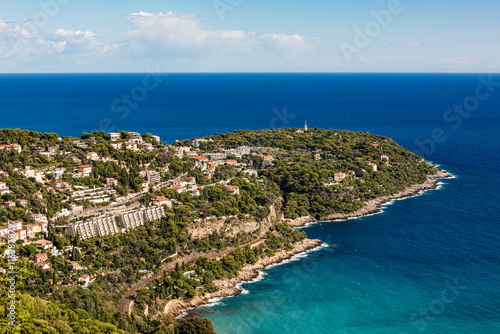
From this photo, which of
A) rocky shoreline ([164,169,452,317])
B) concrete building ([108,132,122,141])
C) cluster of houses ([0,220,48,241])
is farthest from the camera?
concrete building ([108,132,122,141])

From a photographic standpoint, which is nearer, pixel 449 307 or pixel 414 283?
pixel 449 307

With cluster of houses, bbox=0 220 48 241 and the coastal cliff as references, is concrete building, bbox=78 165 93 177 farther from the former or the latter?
the coastal cliff

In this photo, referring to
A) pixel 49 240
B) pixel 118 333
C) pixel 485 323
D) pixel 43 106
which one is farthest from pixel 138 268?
pixel 43 106

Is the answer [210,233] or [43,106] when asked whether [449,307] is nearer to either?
[210,233]

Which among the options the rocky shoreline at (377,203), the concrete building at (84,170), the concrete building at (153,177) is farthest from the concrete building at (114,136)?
the rocky shoreline at (377,203)

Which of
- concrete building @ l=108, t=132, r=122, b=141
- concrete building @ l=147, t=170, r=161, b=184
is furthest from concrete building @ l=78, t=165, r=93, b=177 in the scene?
concrete building @ l=108, t=132, r=122, b=141

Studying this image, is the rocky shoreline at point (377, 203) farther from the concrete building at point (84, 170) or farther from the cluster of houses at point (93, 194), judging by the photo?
the concrete building at point (84, 170)
